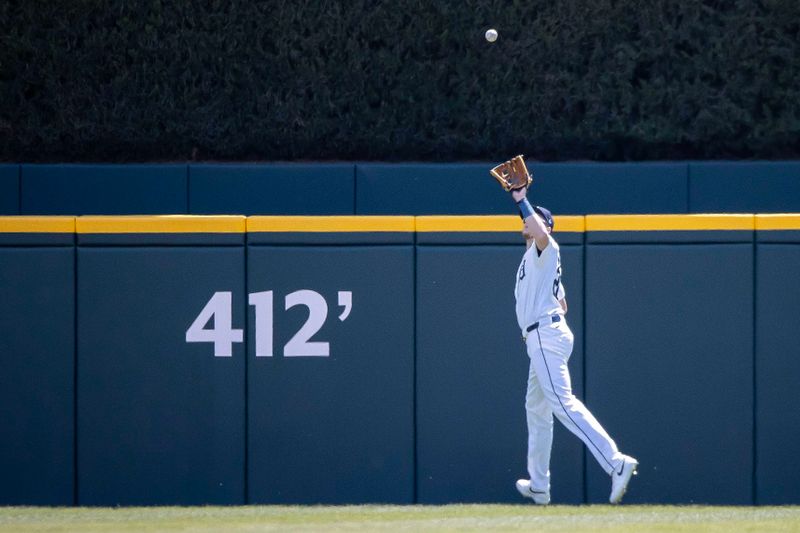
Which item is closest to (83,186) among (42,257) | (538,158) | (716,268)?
(42,257)

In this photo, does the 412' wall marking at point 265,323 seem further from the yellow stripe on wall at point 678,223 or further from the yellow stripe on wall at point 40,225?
the yellow stripe on wall at point 678,223

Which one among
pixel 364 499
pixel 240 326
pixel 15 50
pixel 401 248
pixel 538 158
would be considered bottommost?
pixel 364 499

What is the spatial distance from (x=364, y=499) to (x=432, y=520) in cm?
128

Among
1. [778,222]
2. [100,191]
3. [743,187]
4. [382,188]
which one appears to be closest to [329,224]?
[778,222]

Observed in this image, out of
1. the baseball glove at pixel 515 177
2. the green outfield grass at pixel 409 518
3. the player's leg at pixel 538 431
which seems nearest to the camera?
the green outfield grass at pixel 409 518

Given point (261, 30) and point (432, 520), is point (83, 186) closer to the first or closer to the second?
point (261, 30)

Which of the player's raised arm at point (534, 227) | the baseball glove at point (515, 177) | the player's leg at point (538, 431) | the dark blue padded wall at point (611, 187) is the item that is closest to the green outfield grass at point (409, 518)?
the player's leg at point (538, 431)

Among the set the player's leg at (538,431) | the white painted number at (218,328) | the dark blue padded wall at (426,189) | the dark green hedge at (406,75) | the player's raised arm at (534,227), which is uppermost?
the dark green hedge at (406,75)

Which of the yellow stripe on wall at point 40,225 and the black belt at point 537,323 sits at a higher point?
the yellow stripe on wall at point 40,225

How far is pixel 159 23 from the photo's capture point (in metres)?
10.8

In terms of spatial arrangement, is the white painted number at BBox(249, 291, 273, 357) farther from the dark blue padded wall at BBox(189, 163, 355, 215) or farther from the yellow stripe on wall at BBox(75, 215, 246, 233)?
the dark blue padded wall at BBox(189, 163, 355, 215)

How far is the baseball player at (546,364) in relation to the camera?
6555 mm

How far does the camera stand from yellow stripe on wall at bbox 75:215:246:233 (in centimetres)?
741

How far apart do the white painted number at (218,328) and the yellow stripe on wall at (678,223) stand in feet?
7.21
